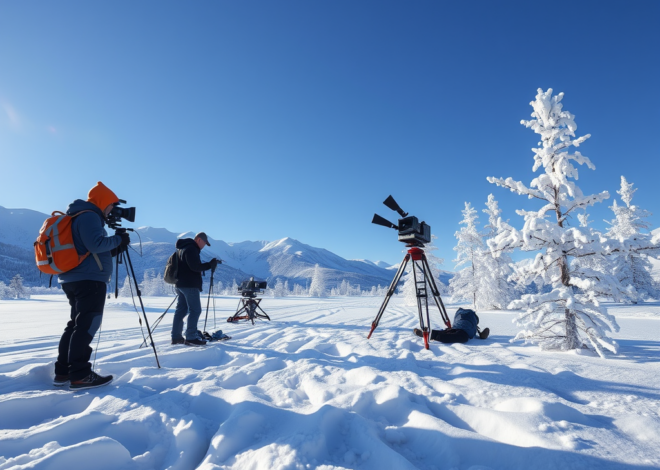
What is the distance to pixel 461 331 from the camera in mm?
5172

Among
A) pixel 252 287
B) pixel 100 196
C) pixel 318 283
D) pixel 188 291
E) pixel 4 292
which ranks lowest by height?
pixel 4 292

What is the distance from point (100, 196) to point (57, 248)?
0.80m

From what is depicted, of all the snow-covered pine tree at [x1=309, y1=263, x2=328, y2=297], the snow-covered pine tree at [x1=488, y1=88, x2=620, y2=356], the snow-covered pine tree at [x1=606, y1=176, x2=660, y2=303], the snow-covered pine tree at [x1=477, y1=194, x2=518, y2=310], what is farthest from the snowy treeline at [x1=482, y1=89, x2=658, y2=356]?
the snow-covered pine tree at [x1=309, y1=263, x2=328, y2=297]

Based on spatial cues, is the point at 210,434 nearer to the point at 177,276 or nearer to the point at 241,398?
the point at 241,398

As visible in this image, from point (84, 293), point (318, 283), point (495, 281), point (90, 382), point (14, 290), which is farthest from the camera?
point (318, 283)

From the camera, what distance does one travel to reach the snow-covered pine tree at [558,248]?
13.4 ft

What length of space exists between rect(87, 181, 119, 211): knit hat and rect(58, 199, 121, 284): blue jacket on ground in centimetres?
22

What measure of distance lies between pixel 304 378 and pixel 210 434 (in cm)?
122

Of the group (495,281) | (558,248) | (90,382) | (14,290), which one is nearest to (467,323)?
(558,248)

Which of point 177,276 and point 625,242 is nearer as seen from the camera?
point 625,242

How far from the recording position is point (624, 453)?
5.22ft

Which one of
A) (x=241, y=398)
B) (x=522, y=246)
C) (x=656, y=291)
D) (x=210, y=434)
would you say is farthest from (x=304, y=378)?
(x=656, y=291)

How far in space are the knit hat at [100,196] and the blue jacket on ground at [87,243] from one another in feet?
0.71

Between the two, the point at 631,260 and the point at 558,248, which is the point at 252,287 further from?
the point at 631,260
